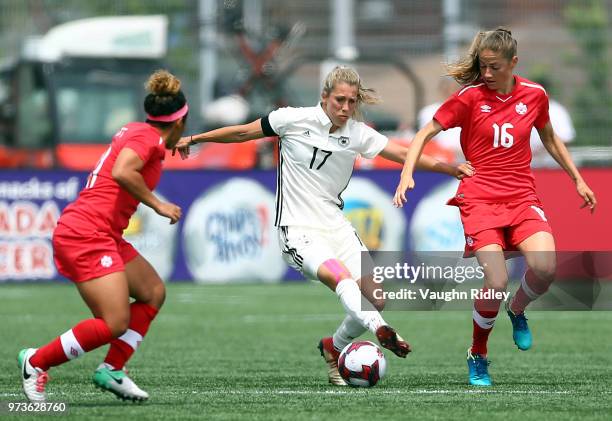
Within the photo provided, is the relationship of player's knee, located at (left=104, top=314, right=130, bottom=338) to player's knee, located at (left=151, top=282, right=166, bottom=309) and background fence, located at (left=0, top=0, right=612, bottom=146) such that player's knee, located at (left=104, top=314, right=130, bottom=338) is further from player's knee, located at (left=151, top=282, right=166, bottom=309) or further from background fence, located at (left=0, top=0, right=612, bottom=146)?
background fence, located at (left=0, top=0, right=612, bottom=146)

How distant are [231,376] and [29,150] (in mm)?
12748

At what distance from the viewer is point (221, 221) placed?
17.3 metres

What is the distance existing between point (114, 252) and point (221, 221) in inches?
385

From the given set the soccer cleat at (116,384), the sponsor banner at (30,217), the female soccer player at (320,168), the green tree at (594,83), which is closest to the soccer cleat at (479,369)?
the female soccer player at (320,168)

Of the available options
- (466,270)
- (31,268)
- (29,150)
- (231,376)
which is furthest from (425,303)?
(29,150)

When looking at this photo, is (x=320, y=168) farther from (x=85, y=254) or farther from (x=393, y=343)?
(x=85, y=254)

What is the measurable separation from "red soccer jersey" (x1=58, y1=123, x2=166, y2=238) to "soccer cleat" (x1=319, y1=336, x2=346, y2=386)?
1981 mm

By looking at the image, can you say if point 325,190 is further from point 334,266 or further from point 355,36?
point 355,36

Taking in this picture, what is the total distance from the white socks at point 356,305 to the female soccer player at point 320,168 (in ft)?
1.05

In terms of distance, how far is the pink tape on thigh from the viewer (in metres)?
8.47

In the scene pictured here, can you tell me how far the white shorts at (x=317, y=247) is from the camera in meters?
8.68

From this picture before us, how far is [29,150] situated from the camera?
69.8 ft

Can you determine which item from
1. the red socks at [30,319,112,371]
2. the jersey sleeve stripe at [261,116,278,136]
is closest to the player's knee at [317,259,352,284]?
the jersey sleeve stripe at [261,116,278,136]

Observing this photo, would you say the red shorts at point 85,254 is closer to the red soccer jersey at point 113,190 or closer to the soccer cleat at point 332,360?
the red soccer jersey at point 113,190
